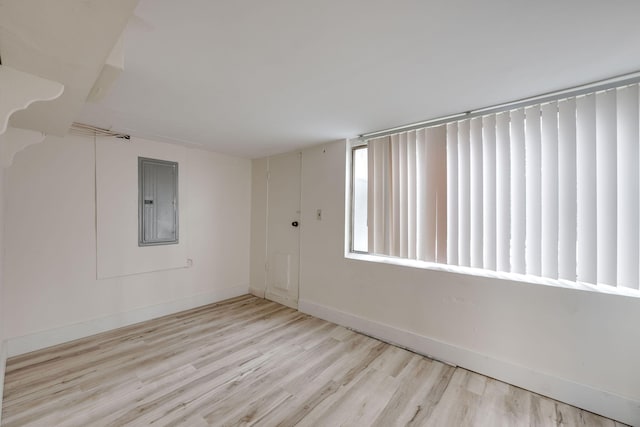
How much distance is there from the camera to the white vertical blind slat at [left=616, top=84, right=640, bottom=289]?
5.38 feet

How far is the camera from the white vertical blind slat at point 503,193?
81.0 inches

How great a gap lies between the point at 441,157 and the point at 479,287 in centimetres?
119

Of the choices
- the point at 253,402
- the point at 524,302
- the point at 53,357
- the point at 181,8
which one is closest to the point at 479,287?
the point at 524,302

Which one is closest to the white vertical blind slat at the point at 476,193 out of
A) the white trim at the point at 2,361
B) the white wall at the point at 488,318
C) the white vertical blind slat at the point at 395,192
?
the white wall at the point at 488,318

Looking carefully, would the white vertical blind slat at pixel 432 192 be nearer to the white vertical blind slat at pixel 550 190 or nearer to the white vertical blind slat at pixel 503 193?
the white vertical blind slat at pixel 503 193

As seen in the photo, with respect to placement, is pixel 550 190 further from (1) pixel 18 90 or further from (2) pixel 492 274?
(1) pixel 18 90

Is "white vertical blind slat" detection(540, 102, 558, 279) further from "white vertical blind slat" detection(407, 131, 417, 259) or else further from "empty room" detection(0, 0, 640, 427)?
"white vertical blind slat" detection(407, 131, 417, 259)

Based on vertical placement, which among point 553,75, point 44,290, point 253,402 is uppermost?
point 553,75

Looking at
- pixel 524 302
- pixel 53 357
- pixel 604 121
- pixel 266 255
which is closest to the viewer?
pixel 604 121

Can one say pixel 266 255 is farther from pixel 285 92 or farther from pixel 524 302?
pixel 524 302

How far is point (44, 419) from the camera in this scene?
161 centimetres

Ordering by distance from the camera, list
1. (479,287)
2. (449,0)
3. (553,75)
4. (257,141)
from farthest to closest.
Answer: (257,141) < (479,287) < (553,75) < (449,0)

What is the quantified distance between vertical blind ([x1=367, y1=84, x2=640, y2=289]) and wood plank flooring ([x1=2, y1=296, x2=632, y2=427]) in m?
0.96

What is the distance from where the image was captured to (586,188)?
179cm
